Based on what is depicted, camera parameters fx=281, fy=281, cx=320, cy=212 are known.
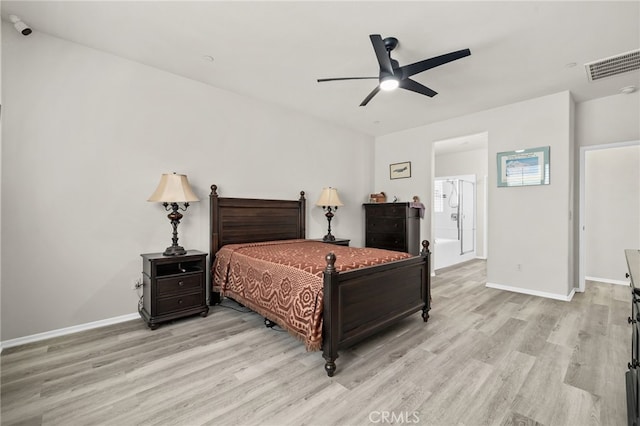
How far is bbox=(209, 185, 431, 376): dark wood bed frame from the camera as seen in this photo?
1982 mm

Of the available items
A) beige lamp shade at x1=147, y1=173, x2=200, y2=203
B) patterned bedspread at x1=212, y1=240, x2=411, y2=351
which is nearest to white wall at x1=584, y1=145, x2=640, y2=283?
patterned bedspread at x1=212, y1=240, x2=411, y2=351

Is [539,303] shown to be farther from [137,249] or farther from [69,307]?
[69,307]

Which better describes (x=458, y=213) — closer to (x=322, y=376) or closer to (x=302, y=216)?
(x=302, y=216)

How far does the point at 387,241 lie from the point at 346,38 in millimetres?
3386

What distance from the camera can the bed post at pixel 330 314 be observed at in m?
1.94

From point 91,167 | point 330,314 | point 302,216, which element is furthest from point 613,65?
point 91,167

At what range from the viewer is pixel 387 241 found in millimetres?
5008

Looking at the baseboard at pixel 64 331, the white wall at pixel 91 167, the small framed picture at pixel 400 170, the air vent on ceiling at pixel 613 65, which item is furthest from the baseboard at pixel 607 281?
the baseboard at pixel 64 331

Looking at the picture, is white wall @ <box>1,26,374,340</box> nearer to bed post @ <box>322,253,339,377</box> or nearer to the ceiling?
the ceiling

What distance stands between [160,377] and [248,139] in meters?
2.89

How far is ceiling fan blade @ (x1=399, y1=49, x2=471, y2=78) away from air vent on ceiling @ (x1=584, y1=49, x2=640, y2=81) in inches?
71.4

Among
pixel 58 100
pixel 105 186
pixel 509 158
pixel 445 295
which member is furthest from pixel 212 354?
pixel 509 158

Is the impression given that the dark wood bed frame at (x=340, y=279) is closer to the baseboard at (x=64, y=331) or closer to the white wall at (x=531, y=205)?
the baseboard at (x=64, y=331)

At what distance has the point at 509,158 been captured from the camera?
4078 mm
